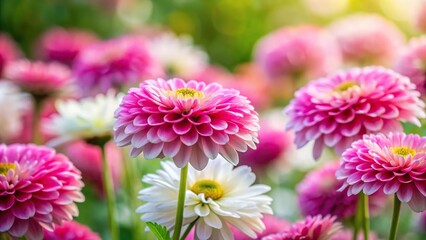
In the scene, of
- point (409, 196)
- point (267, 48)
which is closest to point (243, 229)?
point (409, 196)

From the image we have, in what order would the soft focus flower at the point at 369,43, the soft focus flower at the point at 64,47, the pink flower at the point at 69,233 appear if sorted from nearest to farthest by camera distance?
the pink flower at the point at 69,233 → the soft focus flower at the point at 369,43 → the soft focus flower at the point at 64,47

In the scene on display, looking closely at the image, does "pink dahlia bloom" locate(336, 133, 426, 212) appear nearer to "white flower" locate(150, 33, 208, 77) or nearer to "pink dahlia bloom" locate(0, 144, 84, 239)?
"pink dahlia bloom" locate(0, 144, 84, 239)

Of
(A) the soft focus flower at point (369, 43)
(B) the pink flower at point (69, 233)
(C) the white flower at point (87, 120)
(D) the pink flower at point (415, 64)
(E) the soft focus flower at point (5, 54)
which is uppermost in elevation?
(A) the soft focus flower at point (369, 43)

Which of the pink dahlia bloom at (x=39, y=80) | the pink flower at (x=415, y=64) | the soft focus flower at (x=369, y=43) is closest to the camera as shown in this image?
the pink flower at (x=415, y=64)

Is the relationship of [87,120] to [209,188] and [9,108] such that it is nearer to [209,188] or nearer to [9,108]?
[209,188]

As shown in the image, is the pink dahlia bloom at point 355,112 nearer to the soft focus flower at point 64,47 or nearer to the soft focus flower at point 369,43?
the soft focus flower at point 369,43

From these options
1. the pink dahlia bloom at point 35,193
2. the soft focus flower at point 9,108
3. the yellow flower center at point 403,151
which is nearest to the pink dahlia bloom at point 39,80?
the soft focus flower at point 9,108
